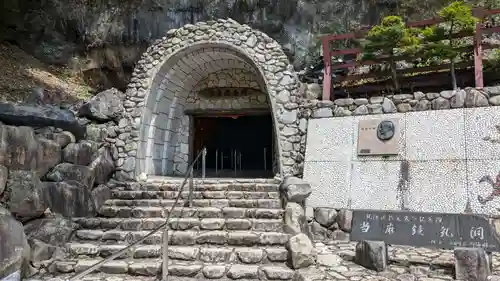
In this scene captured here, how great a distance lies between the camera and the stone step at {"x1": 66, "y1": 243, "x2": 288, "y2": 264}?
4.47 m

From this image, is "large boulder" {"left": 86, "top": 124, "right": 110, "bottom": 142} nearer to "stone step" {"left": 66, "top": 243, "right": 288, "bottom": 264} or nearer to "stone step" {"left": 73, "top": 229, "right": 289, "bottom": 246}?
"stone step" {"left": 73, "top": 229, "right": 289, "bottom": 246}

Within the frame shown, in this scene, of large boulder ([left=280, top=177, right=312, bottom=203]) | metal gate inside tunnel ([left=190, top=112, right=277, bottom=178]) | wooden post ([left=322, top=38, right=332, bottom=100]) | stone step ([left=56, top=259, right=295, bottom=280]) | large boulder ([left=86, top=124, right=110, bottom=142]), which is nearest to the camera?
stone step ([left=56, top=259, right=295, bottom=280])

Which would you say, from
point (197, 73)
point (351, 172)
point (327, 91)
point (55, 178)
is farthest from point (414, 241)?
point (197, 73)

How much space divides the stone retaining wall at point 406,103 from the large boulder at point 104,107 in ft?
13.9

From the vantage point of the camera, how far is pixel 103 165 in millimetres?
6672

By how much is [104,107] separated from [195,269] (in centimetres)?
487

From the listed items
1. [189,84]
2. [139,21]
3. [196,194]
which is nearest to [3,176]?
[196,194]

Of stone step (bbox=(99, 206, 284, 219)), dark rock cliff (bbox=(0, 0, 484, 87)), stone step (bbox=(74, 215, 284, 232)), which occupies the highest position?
dark rock cliff (bbox=(0, 0, 484, 87))

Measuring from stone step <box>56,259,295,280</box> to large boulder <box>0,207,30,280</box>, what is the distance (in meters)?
0.48

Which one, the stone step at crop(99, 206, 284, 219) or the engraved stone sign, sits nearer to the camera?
the stone step at crop(99, 206, 284, 219)

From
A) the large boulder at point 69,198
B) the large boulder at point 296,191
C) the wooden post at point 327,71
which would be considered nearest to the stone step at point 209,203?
the large boulder at point 296,191

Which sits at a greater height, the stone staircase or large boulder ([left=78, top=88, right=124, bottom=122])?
large boulder ([left=78, top=88, right=124, bottom=122])

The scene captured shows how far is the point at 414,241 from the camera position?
13.0 ft

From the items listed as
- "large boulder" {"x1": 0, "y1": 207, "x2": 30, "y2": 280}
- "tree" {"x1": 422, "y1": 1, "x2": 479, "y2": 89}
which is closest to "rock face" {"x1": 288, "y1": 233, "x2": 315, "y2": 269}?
"large boulder" {"x1": 0, "y1": 207, "x2": 30, "y2": 280}
